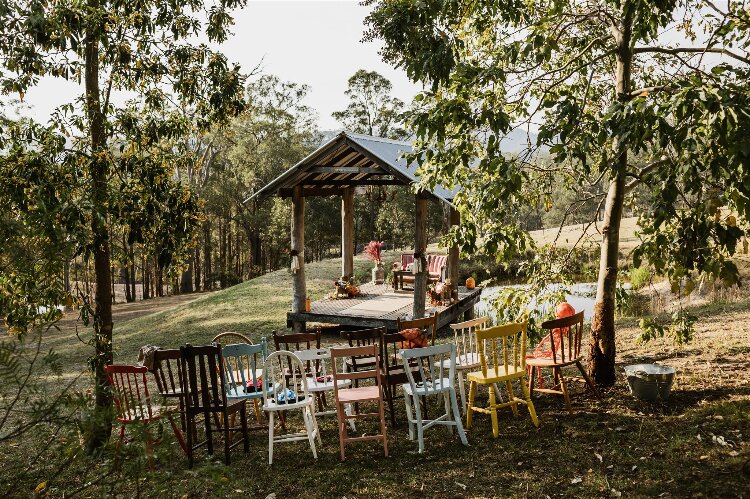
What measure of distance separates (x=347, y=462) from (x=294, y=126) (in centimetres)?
3458

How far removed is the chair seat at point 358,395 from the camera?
223 inches

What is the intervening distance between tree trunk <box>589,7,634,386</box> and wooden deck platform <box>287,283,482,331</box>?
495 cm

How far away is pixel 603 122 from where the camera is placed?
4.36m

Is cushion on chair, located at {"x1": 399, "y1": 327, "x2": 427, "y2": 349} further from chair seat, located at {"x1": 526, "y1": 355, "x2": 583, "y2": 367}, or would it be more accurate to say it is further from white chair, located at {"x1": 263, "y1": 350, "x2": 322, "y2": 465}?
white chair, located at {"x1": 263, "y1": 350, "x2": 322, "y2": 465}

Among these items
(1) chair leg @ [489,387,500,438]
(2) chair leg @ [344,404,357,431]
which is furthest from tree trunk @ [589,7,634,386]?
(2) chair leg @ [344,404,357,431]

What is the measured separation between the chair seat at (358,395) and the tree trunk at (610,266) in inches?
103

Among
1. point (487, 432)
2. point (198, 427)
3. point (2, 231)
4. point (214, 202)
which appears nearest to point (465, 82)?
point (487, 432)

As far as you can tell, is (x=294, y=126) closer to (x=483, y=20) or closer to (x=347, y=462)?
(x=483, y=20)

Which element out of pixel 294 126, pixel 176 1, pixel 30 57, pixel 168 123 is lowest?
pixel 168 123

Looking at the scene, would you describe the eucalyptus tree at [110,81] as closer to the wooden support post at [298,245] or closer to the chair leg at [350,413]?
the chair leg at [350,413]

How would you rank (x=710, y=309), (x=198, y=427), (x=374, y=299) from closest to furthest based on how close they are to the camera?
(x=198, y=427) → (x=710, y=309) → (x=374, y=299)

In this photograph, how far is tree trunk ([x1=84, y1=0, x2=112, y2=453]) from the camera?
16.7 ft

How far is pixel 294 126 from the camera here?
125 feet

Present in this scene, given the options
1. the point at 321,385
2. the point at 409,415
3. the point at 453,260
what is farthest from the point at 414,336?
the point at 453,260
